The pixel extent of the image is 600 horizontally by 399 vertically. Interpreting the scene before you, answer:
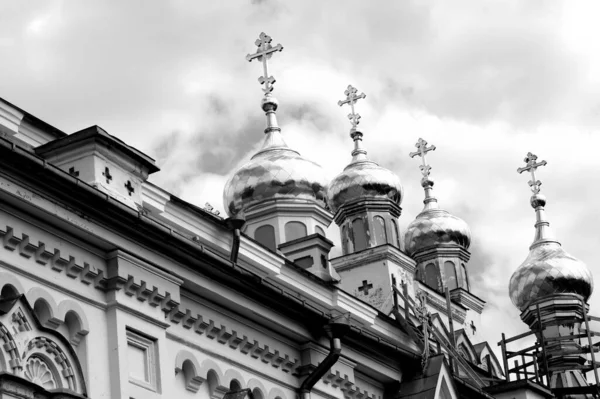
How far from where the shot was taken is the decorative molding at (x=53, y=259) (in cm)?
1343

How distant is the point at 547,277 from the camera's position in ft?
126

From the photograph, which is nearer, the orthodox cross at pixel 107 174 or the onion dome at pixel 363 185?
the orthodox cross at pixel 107 174

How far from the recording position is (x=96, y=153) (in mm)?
15148

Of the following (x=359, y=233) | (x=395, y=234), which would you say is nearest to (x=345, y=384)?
(x=359, y=233)

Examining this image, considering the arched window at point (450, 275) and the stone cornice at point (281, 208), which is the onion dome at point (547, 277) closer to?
the arched window at point (450, 275)

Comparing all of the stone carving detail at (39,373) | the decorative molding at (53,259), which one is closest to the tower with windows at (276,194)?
the decorative molding at (53,259)

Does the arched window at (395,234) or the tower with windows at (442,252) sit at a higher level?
the tower with windows at (442,252)

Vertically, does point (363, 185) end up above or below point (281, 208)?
above

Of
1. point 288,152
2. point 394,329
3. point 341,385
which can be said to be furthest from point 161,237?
point 288,152

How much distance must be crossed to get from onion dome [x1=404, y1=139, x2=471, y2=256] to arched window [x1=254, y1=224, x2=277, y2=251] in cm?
792

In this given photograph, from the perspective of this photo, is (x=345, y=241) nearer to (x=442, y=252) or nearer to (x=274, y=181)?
(x=274, y=181)

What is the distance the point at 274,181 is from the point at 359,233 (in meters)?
2.55

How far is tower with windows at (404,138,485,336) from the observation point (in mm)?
37281

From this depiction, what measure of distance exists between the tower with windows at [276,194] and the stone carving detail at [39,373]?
652 inches
